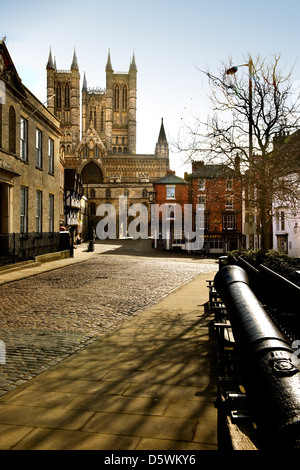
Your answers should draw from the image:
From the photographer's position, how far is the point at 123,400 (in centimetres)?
405

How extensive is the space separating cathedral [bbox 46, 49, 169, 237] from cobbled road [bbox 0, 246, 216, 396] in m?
78.1

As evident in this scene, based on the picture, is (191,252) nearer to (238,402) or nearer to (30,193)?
(30,193)

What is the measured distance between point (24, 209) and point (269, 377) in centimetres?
2130

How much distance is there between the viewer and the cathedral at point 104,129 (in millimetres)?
99312

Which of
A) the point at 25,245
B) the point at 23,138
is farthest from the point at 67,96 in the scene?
the point at 25,245

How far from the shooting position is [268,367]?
220 centimetres

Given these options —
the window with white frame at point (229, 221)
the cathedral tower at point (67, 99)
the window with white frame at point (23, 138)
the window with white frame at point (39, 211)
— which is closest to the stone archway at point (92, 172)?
the cathedral tower at point (67, 99)

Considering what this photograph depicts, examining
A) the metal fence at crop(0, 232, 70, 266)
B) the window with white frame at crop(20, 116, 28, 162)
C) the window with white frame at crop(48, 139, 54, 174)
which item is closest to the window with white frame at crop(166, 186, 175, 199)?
the window with white frame at crop(48, 139, 54, 174)

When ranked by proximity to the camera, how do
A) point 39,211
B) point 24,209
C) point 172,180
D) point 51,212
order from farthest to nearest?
1. point 172,180
2. point 51,212
3. point 39,211
4. point 24,209

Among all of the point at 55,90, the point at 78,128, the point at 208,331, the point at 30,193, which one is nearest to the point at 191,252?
the point at 30,193

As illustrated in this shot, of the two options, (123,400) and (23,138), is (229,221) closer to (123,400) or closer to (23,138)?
(23,138)

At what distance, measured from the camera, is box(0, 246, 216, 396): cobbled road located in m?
5.67

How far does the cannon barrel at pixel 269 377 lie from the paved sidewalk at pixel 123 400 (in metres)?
1.06

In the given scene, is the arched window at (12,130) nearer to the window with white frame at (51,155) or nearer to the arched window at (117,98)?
the window with white frame at (51,155)
